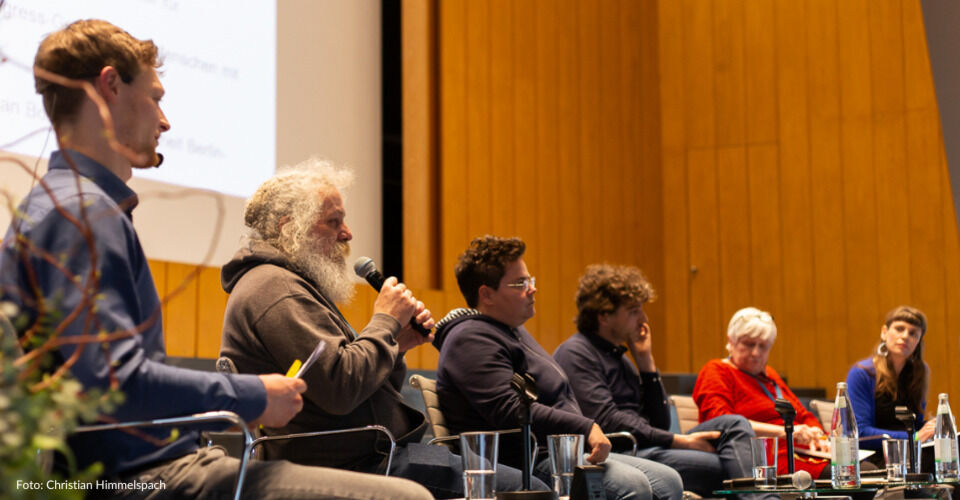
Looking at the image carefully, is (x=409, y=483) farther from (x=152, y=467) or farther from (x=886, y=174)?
(x=886, y=174)

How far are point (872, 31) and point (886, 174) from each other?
1.02 metres

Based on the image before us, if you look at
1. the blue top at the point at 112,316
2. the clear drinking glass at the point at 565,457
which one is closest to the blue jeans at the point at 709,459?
the clear drinking glass at the point at 565,457

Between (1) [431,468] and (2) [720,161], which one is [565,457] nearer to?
(1) [431,468]

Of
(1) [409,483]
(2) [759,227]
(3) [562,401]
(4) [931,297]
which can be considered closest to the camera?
(1) [409,483]

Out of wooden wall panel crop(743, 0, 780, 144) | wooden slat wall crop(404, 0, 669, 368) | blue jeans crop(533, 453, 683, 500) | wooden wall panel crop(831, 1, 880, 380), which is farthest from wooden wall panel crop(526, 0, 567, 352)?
blue jeans crop(533, 453, 683, 500)

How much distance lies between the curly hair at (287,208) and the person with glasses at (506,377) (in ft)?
2.56

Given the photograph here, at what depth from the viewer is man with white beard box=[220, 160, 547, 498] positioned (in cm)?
221

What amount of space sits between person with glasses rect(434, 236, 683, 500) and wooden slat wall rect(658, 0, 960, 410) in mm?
4315

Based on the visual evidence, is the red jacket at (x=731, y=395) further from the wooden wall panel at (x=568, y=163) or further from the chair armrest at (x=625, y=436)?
the wooden wall panel at (x=568, y=163)

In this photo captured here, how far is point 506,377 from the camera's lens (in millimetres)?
3096

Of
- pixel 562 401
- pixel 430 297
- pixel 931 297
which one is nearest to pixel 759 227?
pixel 931 297

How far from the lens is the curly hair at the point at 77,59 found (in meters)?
1.63

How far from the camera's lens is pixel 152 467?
5.21 feet

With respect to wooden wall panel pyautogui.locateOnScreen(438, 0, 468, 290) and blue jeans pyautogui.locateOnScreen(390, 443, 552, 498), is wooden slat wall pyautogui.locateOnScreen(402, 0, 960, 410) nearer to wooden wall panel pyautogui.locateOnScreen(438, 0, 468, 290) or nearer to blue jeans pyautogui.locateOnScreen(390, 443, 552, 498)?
wooden wall panel pyautogui.locateOnScreen(438, 0, 468, 290)
